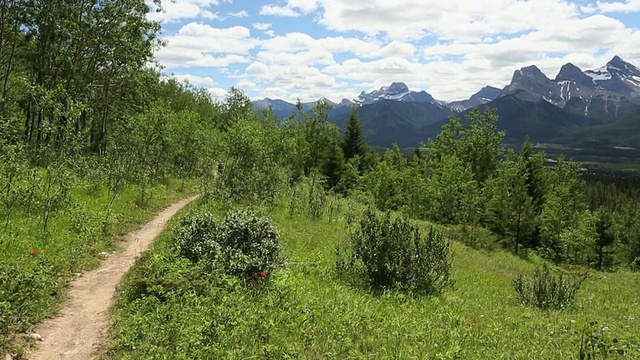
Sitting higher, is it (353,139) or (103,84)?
(103,84)

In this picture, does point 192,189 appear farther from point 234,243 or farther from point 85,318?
point 85,318

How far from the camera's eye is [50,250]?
1048cm

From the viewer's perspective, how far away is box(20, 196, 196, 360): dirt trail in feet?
21.7

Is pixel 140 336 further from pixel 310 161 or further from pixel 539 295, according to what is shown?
pixel 310 161

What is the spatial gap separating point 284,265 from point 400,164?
5886 centimetres

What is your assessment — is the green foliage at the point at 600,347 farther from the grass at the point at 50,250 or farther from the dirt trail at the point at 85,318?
the grass at the point at 50,250

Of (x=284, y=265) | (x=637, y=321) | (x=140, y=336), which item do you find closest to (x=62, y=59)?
(x=284, y=265)

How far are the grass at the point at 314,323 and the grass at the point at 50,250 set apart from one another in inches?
52.1

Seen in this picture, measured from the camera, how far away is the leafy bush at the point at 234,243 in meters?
9.68

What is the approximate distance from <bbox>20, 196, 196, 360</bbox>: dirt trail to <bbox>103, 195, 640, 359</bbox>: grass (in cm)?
33

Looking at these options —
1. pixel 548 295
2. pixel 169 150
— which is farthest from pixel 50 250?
pixel 169 150

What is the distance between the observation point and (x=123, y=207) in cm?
1703

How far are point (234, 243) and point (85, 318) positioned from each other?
11.9 ft

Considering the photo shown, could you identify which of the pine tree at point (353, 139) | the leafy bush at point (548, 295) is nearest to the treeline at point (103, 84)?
the leafy bush at point (548, 295)
